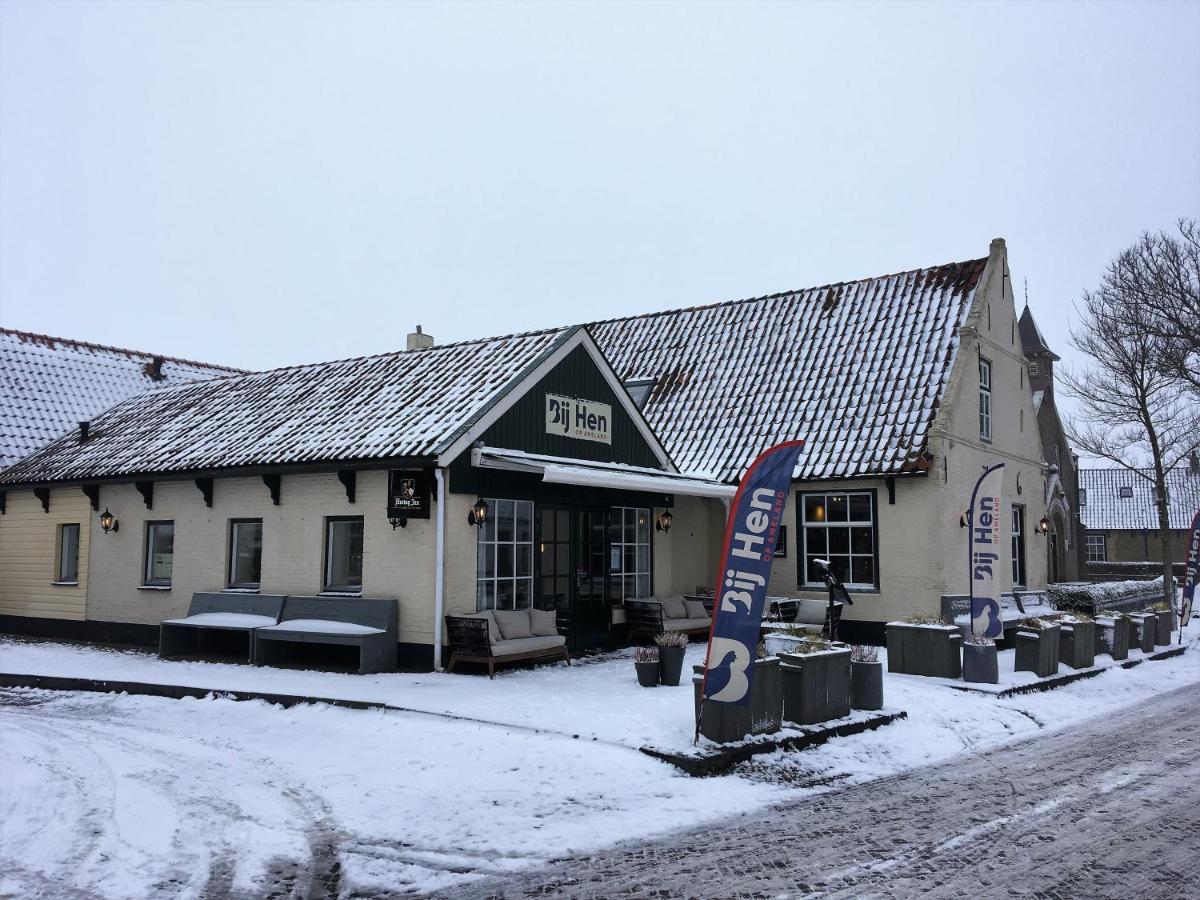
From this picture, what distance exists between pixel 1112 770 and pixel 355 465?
9955 mm

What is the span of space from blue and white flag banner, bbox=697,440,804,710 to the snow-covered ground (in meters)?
0.75

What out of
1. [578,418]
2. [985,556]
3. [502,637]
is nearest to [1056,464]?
[985,556]

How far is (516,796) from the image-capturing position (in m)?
7.64

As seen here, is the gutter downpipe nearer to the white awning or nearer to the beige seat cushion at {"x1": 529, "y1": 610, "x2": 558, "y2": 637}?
the white awning

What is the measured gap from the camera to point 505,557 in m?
14.3

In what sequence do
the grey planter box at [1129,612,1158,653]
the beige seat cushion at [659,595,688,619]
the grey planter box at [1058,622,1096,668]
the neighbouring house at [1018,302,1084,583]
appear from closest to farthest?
1. the grey planter box at [1058,622,1096,668]
2. the beige seat cushion at [659,595,688,619]
3. the grey planter box at [1129,612,1158,653]
4. the neighbouring house at [1018,302,1084,583]

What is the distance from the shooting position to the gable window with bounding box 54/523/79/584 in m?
18.5

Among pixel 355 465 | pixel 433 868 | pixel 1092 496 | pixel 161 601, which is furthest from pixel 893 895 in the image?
pixel 1092 496

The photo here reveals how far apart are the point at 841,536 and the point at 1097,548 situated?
3938 cm

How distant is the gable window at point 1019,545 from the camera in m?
21.1

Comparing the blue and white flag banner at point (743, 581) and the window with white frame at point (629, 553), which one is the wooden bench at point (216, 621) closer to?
the window with white frame at point (629, 553)

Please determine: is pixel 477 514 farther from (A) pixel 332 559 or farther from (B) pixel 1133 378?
(B) pixel 1133 378

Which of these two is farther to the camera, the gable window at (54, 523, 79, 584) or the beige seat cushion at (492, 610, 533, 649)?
the gable window at (54, 523, 79, 584)

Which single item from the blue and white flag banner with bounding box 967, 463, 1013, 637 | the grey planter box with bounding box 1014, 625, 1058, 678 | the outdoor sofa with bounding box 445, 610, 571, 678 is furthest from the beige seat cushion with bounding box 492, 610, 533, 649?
the grey planter box with bounding box 1014, 625, 1058, 678
